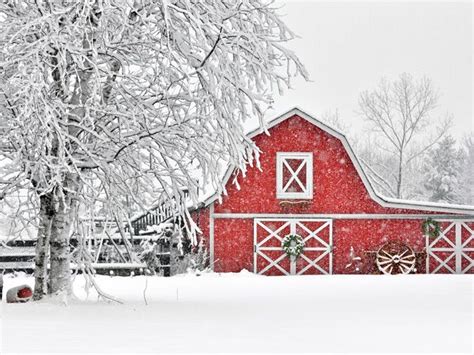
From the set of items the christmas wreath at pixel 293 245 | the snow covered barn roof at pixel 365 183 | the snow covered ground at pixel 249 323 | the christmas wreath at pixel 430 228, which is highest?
the snow covered barn roof at pixel 365 183

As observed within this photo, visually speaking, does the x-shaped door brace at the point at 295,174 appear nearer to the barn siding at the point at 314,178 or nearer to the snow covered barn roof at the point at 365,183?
the barn siding at the point at 314,178

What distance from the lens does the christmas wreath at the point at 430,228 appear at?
25953mm

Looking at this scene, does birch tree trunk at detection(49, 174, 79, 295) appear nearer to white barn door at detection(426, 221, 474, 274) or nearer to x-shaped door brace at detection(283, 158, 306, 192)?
x-shaped door brace at detection(283, 158, 306, 192)

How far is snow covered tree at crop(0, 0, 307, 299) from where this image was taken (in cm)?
1102

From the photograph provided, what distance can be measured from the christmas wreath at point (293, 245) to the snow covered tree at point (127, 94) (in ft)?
42.0

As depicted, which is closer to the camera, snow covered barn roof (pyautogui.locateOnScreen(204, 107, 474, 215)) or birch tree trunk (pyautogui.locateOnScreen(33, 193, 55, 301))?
birch tree trunk (pyautogui.locateOnScreen(33, 193, 55, 301))

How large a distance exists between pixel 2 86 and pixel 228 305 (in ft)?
17.2

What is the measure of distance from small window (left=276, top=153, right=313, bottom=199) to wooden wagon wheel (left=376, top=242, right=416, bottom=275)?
2.97 meters

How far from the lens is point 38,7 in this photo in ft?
35.0

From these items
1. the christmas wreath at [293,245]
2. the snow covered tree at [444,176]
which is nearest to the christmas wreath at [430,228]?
the christmas wreath at [293,245]

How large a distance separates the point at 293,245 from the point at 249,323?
14.7 metres

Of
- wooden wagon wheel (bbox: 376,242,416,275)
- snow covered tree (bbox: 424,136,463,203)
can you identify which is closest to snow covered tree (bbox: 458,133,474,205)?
snow covered tree (bbox: 424,136,463,203)

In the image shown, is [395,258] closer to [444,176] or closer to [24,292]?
[24,292]

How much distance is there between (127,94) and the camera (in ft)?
39.8
